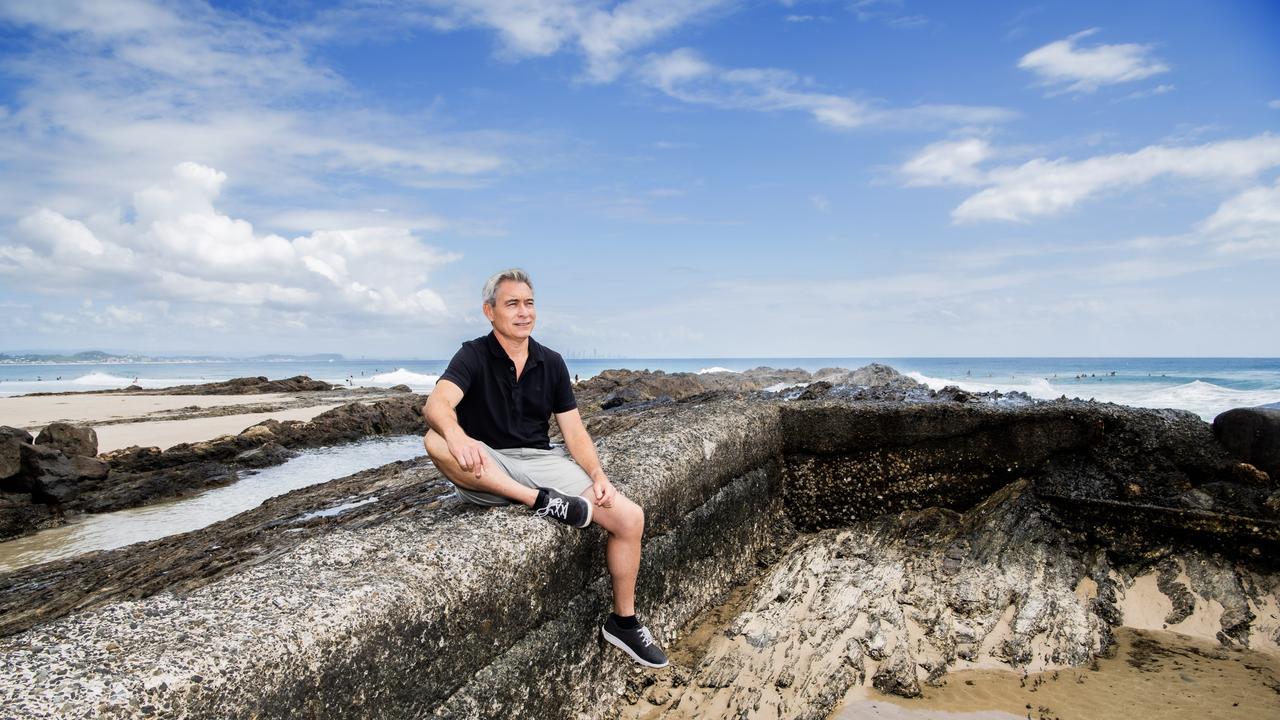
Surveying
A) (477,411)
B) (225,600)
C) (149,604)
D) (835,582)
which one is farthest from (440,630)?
(835,582)

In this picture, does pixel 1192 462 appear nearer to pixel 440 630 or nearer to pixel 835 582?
pixel 835 582

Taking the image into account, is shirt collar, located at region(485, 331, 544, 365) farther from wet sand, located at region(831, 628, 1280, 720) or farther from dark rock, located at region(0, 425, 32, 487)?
dark rock, located at region(0, 425, 32, 487)

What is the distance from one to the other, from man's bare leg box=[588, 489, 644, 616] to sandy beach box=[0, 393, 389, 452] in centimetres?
1373

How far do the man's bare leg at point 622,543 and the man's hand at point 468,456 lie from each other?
46 cm

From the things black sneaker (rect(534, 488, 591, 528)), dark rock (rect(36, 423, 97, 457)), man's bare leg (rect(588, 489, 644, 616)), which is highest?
black sneaker (rect(534, 488, 591, 528))

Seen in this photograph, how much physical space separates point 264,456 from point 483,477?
423 inches

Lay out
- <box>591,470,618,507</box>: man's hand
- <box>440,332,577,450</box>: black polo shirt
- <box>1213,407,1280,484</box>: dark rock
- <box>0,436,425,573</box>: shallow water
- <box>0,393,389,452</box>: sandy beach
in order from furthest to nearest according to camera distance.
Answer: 1. <box>0,393,389,452</box>: sandy beach
2. <box>0,436,425,573</box>: shallow water
3. <box>1213,407,1280,484</box>: dark rock
4. <box>440,332,577,450</box>: black polo shirt
5. <box>591,470,618,507</box>: man's hand

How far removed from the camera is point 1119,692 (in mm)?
3266

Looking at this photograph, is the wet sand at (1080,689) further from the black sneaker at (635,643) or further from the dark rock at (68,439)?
the dark rock at (68,439)

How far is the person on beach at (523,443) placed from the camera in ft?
9.57


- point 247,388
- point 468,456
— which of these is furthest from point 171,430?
point 468,456

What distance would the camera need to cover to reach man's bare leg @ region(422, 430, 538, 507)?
2893 mm

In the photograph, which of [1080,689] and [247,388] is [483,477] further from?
[247,388]

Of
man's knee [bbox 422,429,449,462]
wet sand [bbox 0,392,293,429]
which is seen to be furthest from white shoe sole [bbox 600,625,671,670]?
wet sand [bbox 0,392,293,429]
